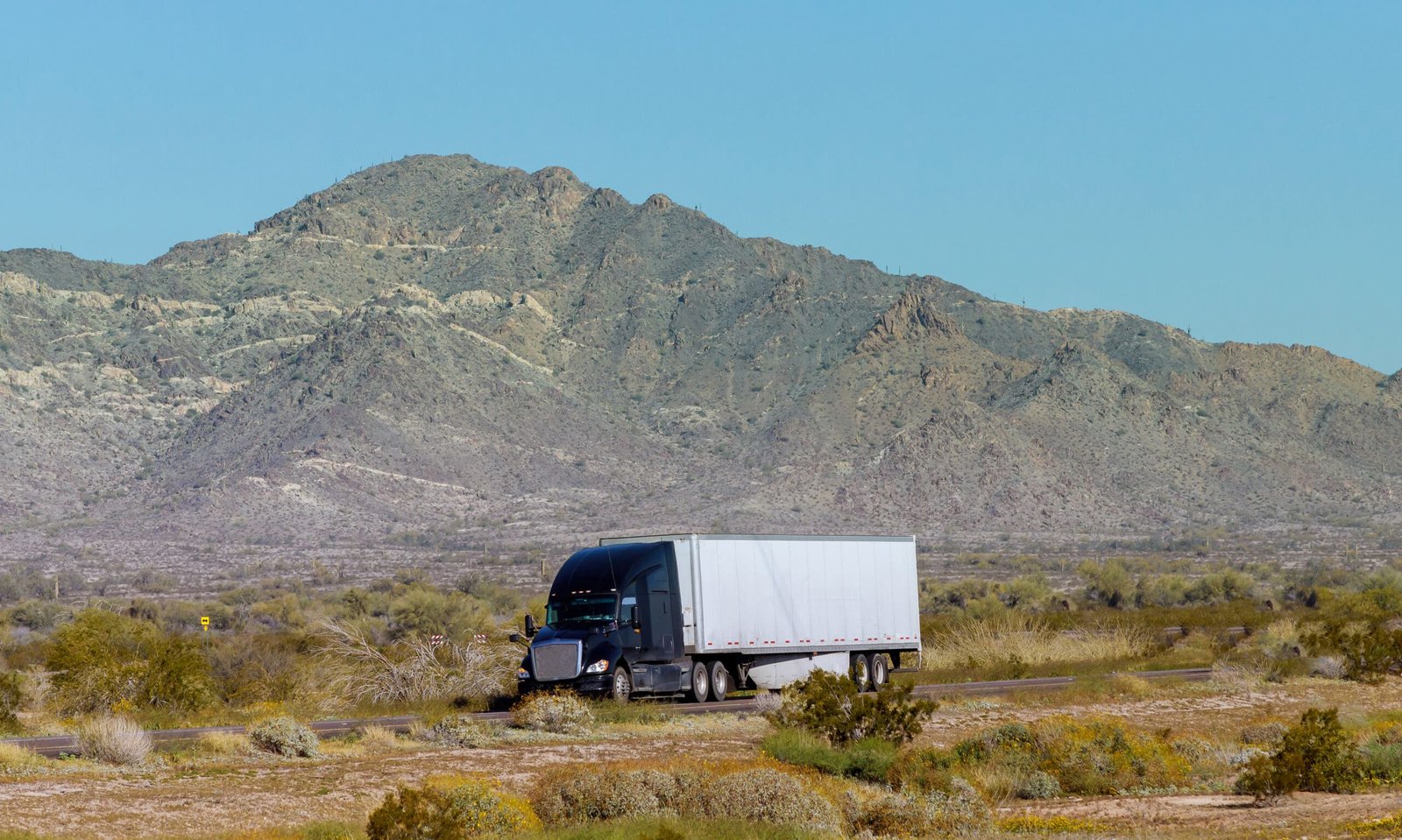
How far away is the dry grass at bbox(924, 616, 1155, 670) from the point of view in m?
41.2

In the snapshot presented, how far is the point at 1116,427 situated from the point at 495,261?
6349 cm

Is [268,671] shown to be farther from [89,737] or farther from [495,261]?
[495,261]

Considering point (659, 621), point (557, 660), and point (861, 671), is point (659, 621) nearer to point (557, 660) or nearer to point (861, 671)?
point (557, 660)

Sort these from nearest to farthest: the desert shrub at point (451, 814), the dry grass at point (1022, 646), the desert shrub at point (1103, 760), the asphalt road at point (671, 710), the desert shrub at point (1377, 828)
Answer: the desert shrub at point (451, 814)
the desert shrub at point (1377, 828)
the desert shrub at point (1103, 760)
the asphalt road at point (671, 710)
the dry grass at point (1022, 646)

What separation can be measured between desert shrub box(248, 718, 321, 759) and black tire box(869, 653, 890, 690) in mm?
14200

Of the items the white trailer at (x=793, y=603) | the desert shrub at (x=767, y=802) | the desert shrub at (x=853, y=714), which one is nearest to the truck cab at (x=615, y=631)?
the white trailer at (x=793, y=603)

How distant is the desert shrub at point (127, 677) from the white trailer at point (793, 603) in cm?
800

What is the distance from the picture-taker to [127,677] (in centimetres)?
3097

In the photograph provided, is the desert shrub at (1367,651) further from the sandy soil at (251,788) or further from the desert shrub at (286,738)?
the desert shrub at (286,738)

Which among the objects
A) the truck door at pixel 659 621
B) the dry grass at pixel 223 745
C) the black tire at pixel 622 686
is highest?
the truck door at pixel 659 621

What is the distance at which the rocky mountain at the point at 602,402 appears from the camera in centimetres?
11044

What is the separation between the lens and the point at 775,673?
106 feet

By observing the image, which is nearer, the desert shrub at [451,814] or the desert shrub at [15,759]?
the desert shrub at [451,814]

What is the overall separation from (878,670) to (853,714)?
12514 mm
